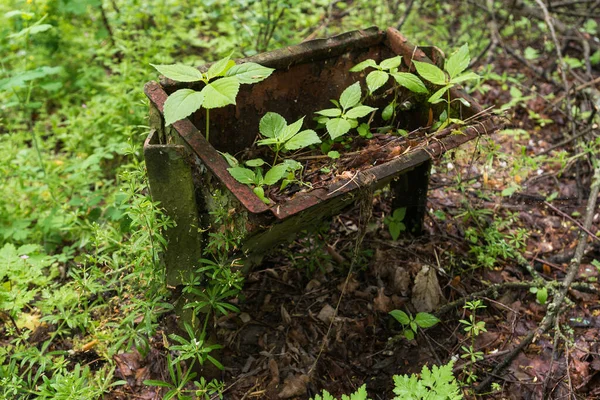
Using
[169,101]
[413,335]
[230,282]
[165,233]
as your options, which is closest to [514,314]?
[413,335]

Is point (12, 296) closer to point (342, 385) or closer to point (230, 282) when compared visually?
point (230, 282)

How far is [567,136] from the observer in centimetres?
419

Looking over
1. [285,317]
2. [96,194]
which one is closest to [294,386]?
[285,317]

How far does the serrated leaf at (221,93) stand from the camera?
6.42 feet

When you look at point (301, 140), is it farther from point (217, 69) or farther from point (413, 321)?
point (413, 321)

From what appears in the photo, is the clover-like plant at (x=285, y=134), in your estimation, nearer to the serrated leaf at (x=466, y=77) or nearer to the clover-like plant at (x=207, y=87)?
the clover-like plant at (x=207, y=87)

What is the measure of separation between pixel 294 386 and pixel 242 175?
1.19 metres

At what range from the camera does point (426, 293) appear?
3004 mm

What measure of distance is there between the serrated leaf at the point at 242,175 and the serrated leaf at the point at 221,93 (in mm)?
247

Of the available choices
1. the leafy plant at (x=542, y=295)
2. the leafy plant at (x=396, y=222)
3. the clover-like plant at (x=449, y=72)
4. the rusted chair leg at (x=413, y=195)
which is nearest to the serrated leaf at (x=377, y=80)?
the clover-like plant at (x=449, y=72)

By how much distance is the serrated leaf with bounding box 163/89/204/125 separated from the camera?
192 cm

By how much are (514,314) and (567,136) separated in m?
1.88

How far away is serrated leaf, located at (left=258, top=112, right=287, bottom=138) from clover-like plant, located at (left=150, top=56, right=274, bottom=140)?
0.19 m

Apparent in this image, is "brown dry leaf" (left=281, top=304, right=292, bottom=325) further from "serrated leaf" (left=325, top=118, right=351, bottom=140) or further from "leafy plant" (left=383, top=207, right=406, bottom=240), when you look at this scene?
"serrated leaf" (left=325, top=118, right=351, bottom=140)
